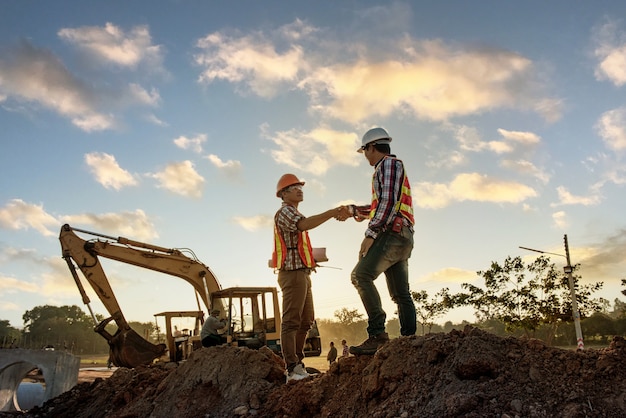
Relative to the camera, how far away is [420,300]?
3112 cm

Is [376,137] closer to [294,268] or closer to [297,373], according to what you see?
[294,268]

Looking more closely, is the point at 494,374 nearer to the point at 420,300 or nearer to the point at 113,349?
the point at 113,349

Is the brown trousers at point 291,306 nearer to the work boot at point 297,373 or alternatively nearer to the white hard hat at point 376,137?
the work boot at point 297,373

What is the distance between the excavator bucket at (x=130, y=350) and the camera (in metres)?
12.1

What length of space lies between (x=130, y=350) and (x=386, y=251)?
943 cm

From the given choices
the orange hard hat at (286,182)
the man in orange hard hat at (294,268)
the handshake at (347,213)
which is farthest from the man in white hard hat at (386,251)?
the orange hard hat at (286,182)

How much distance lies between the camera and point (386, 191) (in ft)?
15.1

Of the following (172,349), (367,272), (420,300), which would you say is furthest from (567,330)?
(367,272)

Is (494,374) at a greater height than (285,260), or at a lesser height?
lesser

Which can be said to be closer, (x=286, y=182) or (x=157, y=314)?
(x=286, y=182)

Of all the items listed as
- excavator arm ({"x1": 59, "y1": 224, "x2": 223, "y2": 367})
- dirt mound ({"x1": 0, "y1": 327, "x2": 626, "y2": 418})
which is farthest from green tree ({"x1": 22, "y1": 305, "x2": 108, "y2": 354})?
dirt mound ({"x1": 0, "y1": 327, "x2": 626, "y2": 418})

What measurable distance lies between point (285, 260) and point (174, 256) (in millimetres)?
9295

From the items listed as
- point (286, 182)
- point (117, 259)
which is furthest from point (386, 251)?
point (117, 259)

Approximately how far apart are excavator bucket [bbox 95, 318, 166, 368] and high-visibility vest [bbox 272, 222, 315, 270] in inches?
315
